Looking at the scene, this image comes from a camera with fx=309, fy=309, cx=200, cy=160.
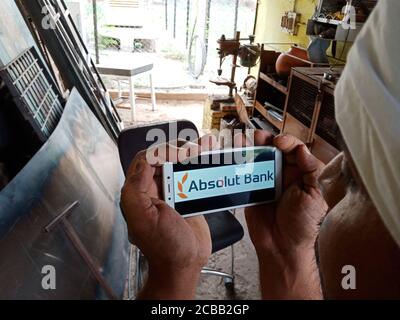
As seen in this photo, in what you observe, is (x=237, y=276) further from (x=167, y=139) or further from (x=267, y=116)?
(x=267, y=116)

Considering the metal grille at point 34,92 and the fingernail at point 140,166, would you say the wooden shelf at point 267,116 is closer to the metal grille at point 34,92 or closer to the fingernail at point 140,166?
the metal grille at point 34,92

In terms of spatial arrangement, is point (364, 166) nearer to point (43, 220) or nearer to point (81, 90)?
point (43, 220)

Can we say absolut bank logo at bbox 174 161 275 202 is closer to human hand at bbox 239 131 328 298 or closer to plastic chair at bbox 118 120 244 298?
human hand at bbox 239 131 328 298

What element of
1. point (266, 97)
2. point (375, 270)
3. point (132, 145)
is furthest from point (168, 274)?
point (266, 97)

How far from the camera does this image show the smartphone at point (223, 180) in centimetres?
57

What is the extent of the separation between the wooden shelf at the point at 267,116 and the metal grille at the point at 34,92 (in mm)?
1277

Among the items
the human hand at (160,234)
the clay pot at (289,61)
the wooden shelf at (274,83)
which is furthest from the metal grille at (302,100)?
the human hand at (160,234)

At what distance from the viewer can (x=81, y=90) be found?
1780mm

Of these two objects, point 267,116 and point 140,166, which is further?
point 267,116

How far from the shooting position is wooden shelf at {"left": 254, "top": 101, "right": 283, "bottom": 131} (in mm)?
1992

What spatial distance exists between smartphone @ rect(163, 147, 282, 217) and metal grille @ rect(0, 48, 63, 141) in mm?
873

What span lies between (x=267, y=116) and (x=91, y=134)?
122cm

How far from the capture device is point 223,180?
0.60 m

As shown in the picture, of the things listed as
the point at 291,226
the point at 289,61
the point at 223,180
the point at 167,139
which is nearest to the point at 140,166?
the point at 223,180
